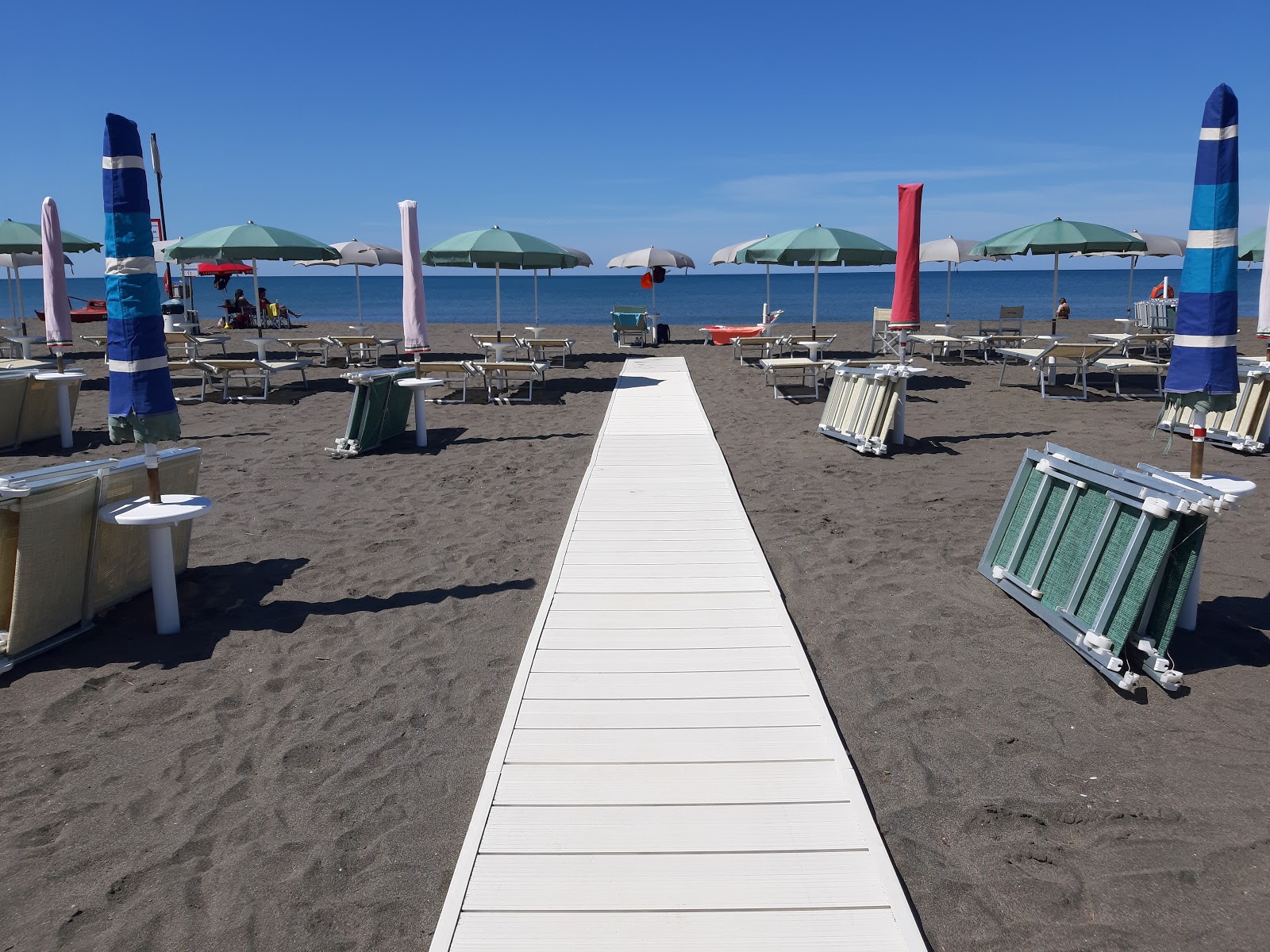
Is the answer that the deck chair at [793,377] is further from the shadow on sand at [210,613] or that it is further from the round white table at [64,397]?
the round white table at [64,397]

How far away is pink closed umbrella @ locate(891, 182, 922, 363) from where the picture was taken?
10.7 metres

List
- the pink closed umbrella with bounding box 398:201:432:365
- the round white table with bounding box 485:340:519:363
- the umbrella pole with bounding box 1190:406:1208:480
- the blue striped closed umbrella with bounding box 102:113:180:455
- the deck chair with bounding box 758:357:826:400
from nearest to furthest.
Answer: the umbrella pole with bounding box 1190:406:1208:480 → the blue striped closed umbrella with bounding box 102:113:180:455 → the pink closed umbrella with bounding box 398:201:432:365 → the deck chair with bounding box 758:357:826:400 → the round white table with bounding box 485:340:519:363

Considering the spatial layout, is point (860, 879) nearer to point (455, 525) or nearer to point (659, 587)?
point (659, 587)

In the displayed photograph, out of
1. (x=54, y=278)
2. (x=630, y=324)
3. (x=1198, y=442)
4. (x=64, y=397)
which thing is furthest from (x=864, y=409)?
(x=630, y=324)

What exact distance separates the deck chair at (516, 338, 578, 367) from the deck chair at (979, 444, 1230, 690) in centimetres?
1049

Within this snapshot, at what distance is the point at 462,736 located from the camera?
3.35 metres

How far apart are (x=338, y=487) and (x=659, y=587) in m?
3.68

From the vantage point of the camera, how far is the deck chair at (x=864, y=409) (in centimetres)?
844

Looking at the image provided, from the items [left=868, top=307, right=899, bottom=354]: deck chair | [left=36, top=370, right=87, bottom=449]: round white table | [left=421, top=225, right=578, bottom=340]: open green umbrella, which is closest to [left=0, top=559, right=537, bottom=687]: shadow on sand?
Answer: [left=36, top=370, right=87, bottom=449]: round white table

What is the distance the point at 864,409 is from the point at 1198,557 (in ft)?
16.9

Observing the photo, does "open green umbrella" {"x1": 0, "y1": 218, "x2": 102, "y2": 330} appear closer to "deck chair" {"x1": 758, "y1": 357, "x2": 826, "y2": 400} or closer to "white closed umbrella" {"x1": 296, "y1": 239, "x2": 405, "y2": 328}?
"white closed umbrella" {"x1": 296, "y1": 239, "x2": 405, "y2": 328}

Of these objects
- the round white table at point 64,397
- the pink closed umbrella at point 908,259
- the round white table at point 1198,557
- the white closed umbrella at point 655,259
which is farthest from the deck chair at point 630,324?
the round white table at point 1198,557

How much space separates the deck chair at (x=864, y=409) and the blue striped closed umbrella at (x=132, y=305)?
622cm

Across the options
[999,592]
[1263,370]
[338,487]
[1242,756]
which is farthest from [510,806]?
[1263,370]
